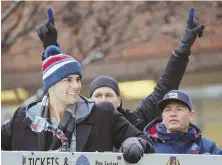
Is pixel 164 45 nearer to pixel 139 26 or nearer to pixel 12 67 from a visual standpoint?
pixel 139 26

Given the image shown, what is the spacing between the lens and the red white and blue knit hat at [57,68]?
4.30 meters

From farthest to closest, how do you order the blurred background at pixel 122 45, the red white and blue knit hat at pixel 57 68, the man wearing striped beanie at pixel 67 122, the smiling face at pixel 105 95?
the blurred background at pixel 122 45 → the smiling face at pixel 105 95 → the red white and blue knit hat at pixel 57 68 → the man wearing striped beanie at pixel 67 122

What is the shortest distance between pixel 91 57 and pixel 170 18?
1682 mm

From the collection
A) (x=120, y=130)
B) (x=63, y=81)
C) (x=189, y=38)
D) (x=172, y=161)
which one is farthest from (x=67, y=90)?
(x=189, y=38)

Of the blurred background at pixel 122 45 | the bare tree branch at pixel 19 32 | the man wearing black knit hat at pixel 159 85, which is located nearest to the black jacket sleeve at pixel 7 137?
the man wearing black knit hat at pixel 159 85

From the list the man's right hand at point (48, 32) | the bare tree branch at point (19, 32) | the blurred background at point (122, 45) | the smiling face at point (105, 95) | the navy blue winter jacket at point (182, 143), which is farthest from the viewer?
the blurred background at point (122, 45)

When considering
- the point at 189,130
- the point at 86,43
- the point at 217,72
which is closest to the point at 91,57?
the point at 86,43

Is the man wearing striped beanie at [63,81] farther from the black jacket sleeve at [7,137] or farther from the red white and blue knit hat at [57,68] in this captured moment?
the black jacket sleeve at [7,137]

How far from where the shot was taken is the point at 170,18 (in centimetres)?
1322

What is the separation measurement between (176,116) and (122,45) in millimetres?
8930

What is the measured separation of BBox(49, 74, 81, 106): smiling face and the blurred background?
762 centimetres

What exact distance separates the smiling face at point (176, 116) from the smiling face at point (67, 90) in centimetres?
78

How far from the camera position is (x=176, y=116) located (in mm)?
4797

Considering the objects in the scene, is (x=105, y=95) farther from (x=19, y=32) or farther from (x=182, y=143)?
(x=19, y=32)
